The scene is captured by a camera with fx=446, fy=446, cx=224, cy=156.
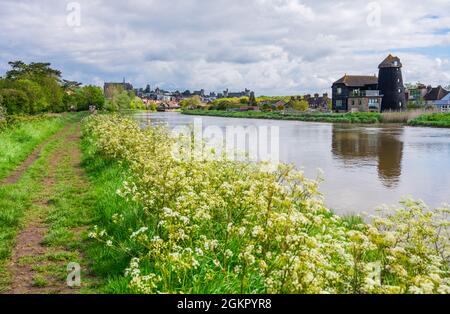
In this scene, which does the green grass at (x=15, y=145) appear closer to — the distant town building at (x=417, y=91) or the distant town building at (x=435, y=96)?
the distant town building at (x=435, y=96)

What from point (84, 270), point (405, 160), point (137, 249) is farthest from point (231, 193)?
point (405, 160)

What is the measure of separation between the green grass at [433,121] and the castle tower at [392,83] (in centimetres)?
2326

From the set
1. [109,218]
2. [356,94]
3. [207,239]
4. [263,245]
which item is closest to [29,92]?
[109,218]

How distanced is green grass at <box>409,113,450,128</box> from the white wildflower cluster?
164 feet

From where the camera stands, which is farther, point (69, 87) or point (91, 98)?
point (69, 87)

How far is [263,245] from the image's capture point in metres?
6.21

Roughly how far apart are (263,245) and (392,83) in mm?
81163

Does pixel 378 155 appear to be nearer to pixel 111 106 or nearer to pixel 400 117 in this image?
pixel 400 117

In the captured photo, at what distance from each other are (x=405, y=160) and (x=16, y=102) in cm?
3591

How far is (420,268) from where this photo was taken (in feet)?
19.3

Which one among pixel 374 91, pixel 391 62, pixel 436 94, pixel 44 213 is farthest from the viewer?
pixel 436 94

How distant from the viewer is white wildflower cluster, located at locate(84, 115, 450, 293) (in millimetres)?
4895

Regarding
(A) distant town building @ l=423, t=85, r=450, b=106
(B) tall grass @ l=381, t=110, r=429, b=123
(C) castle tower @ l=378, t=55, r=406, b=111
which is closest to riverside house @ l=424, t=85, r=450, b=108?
(A) distant town building @ l=423, t=85, r=450, b=106
